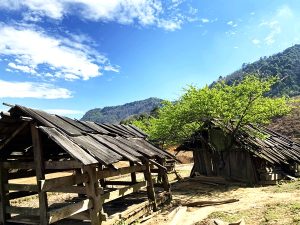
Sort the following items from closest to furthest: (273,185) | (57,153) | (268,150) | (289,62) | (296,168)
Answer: (57,153) < (273,185) < (268,150) < (296,168) < (289,62)

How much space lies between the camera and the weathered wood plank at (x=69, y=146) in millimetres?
9656

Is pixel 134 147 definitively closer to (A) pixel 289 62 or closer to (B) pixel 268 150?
(B) pixel 268 150

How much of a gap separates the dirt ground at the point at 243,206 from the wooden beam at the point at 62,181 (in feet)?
12.2

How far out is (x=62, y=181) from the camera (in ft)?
35.2

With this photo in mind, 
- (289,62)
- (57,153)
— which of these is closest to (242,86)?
(57,153)

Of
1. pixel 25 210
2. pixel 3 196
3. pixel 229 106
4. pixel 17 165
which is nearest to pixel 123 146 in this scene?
pixel 17 165

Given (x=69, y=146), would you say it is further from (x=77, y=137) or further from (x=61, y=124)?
(x=61, y=124)

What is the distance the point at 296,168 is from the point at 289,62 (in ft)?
436

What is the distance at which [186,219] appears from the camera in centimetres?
1352

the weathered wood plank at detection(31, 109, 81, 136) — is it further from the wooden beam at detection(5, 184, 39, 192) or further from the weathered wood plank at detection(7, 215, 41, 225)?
the weathered wood plank at detection(7, 215, 41, 225)

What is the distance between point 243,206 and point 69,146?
8553 millimetres

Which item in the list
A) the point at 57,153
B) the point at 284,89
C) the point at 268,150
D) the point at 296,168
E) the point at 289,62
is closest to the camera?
the point at 57,153

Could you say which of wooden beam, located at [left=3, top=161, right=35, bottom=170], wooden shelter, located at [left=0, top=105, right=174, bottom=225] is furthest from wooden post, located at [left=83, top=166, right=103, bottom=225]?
wooden beam, located at [left=3, top=161, right=35, bottom=170]

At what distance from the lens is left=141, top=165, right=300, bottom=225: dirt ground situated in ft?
41.7
